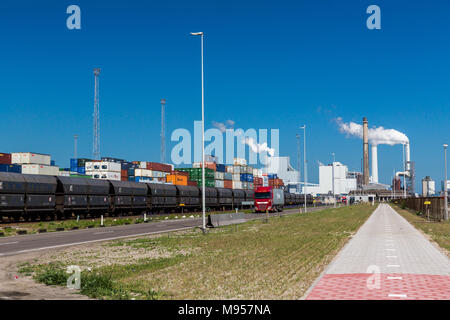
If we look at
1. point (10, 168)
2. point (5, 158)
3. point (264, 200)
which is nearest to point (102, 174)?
point (5, 158)

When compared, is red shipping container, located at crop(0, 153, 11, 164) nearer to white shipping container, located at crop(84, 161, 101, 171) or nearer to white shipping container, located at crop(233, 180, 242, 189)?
white shipping container, located at crop(84, 161, 101, 171)

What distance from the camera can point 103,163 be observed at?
358ft

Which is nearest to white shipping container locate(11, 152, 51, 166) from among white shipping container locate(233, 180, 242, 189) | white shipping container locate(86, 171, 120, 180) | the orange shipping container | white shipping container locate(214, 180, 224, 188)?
white shipping container locate(86, 171, 120, 180)

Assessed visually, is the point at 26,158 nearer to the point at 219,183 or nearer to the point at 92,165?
the point at 92,165

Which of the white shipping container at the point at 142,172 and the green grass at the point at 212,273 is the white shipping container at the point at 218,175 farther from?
the green grass at the point at 212,273

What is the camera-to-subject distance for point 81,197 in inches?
1766

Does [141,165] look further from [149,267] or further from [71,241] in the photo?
[149,267]

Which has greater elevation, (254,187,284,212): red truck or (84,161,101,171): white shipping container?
(84,161,101,171): white shipping container

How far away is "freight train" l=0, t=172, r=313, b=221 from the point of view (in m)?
37.1

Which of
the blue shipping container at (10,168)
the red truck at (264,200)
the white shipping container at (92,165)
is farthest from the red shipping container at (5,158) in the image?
the red truck at (264,200)

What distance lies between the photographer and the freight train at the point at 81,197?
122ft

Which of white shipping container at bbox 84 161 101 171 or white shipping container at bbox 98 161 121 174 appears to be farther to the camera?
white shipping container at bbox 98 161 121 174
